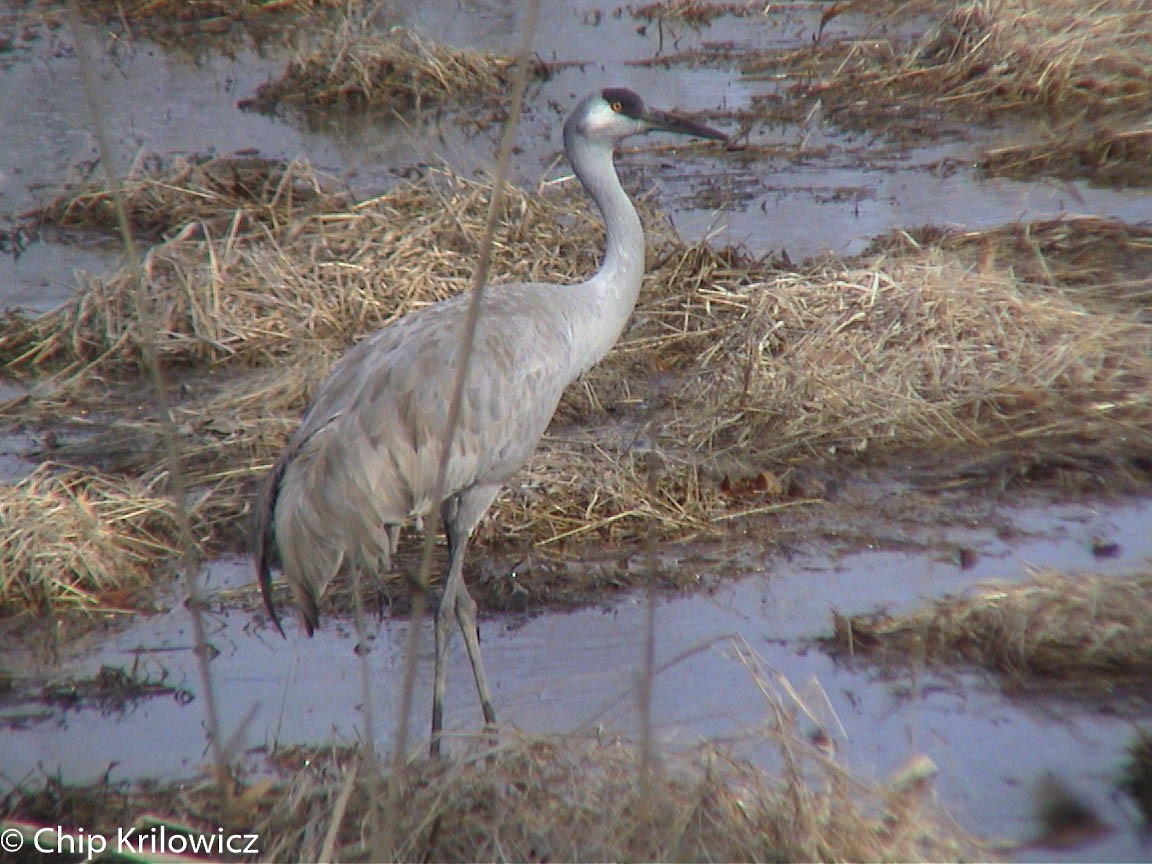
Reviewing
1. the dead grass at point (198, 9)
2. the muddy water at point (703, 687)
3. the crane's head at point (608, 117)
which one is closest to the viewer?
the muddy water at point (703, 687)

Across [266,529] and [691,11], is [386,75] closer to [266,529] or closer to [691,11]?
[691,11]

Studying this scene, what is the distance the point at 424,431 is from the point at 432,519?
224cm

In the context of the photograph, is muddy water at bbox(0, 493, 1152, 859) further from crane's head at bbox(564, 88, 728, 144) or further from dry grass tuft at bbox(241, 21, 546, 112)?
dry grass tuft at bbox(241, 21, 546, 112)

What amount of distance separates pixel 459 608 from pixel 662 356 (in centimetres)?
205

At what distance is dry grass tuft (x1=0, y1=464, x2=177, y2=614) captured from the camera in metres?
4.33

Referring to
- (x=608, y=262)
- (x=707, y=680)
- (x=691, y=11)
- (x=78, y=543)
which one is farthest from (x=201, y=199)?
(x=691, y=11)

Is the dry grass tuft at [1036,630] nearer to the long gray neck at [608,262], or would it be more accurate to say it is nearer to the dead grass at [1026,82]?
the long gray neck at [608,262]

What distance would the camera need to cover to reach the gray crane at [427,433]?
12.3 ft

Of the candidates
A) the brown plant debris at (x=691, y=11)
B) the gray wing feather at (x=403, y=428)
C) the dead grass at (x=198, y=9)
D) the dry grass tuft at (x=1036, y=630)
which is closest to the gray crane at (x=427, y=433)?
the gray wing feather at (x=403, y=428)

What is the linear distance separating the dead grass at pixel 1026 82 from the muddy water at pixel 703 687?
155 inches

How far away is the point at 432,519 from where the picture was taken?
1646mm

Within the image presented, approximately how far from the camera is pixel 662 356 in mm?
5844

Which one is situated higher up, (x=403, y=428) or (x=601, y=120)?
(x=601, y=120)

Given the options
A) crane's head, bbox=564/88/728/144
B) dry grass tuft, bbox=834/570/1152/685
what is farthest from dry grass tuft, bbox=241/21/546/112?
dry grass tuft, bbox=834/570/1152/685
